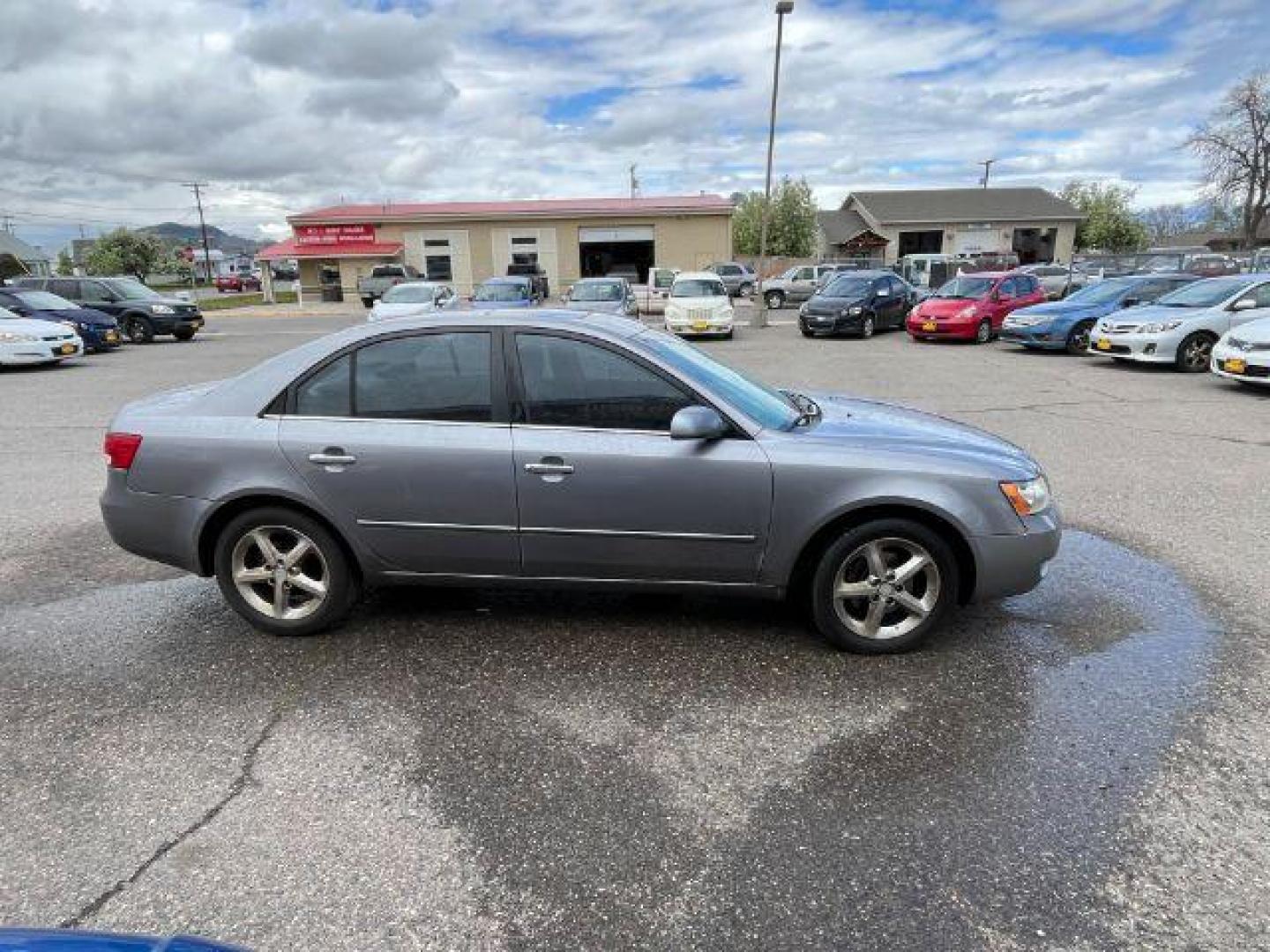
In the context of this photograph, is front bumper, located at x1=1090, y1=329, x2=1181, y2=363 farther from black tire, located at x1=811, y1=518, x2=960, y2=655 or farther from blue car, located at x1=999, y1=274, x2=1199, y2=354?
black tire, located at x1=811, y1=518, x2=960, y2=655

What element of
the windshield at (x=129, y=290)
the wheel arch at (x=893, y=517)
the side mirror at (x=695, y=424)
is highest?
the windshield at (x=129, y=290)

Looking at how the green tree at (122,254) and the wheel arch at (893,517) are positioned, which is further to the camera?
the green tree at (122,254)

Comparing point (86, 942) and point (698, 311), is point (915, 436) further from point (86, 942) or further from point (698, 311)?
point (698, 311)

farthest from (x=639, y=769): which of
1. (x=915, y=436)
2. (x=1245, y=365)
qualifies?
(x=1245, y=365)

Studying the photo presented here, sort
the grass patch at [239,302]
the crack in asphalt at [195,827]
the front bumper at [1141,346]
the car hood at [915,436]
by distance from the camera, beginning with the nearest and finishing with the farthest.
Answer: the crack in asphalt at [195,827], the car hood at [915,436], the front bumper at [1141,346], the grass patch at [239,302]

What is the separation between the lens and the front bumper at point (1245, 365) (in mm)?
10469

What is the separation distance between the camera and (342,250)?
4288 centimetres

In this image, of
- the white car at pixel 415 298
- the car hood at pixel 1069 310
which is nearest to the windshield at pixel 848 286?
the car hood at pixel 1069 310

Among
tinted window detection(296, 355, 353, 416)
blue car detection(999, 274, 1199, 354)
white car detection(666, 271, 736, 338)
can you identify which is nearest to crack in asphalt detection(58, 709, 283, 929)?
tinted window detection(296, 355, 353, 416)

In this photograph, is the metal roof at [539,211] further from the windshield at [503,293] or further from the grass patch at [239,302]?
the windshield at [503,293]

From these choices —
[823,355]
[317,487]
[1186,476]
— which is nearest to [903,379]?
[823,355]

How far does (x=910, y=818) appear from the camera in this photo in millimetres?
2736

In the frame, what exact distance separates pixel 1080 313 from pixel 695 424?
51.4ft

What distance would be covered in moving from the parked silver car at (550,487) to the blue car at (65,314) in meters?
16.6
